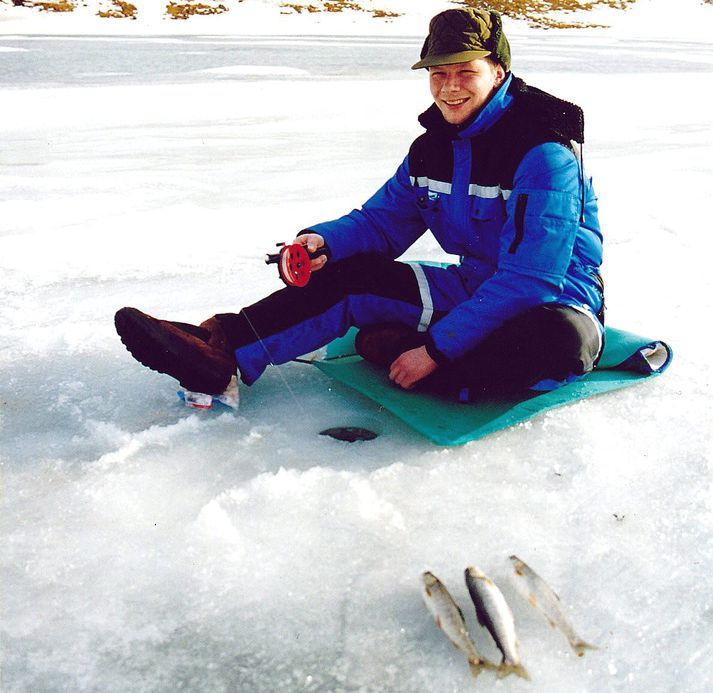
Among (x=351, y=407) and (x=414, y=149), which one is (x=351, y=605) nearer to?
(x=351, y=407)

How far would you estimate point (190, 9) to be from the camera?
1186 inches

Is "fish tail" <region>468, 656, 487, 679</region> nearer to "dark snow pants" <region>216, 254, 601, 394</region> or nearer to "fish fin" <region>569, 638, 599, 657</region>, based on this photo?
"fish fin" <region>569, 638, 599, 657</region>

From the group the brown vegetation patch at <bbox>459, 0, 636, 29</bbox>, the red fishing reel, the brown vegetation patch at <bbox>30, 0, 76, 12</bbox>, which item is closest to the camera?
the red fishing reel

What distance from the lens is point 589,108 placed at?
31.6 ft

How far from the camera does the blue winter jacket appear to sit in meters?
2.41

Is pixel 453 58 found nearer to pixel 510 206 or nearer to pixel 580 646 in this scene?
pixel 510 206

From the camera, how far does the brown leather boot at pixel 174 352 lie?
2.46 m

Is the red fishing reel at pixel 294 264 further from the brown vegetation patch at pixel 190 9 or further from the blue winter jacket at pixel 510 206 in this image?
the brown vegetation patch at pixel 190 9

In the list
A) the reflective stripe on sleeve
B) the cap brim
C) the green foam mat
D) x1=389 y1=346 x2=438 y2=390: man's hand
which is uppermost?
the cap brim

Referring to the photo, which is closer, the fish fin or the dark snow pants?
the fish fin

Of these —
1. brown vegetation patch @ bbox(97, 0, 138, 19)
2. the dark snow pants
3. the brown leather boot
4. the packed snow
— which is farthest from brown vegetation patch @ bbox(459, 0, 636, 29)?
the brown leather boot

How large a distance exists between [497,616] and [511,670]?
109 mm

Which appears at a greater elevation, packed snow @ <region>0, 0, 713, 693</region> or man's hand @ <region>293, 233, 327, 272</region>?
man's hand @ <region>293, 233, 327, 272</region>

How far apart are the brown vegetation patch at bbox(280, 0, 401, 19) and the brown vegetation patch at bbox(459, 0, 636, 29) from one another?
5297 mm
